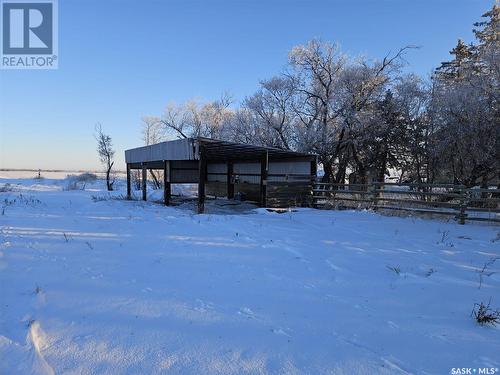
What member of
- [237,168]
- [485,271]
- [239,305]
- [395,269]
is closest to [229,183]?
[237,168]

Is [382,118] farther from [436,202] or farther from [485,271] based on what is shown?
[485,271]

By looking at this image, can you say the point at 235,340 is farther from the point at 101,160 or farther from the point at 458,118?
the point at 101,160

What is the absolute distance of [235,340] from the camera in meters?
2.82

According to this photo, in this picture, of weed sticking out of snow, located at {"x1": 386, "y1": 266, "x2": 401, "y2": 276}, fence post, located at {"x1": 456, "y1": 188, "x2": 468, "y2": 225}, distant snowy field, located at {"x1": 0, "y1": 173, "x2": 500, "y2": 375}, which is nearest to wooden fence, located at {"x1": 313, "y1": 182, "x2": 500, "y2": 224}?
fence post, located at {"x1": 456, "y1": 188, "x2": 468, "y2": 225}

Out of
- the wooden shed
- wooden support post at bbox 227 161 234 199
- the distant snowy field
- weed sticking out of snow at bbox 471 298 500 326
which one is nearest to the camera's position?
the distant snowy field

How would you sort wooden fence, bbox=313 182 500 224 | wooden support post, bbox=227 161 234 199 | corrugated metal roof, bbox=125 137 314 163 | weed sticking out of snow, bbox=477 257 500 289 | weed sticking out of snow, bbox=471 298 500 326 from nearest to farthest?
weed sticking out of snow, bbox=471 298 500 326 < weed sticking out of snow, bbox=477 257 500 289 < wooden fence, bbox=313 182 500 224 < corrugated metal roof, bbox=125 137 314 163 < wooden support post, bbox=227 161 234 199

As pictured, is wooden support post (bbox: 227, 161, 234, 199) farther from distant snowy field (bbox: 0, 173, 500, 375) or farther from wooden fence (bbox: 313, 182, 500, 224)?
distant snowy field (bbox: 0, 173, 500, 375)

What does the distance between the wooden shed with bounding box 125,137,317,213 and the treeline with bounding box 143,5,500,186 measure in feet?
20.3

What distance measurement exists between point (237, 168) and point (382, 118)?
1046 cm

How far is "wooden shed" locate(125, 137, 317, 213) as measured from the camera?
13.5 m

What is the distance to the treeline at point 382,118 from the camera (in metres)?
17.3

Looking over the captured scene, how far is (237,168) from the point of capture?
19.4m

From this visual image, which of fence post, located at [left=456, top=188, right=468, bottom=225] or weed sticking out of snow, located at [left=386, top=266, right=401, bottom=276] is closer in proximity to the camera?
weed sticking out of snow, located at [left=386, top=266, right=401, bottom=276]

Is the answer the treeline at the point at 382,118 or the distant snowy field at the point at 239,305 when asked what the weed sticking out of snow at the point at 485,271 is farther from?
the treeline at the point at 382,118
